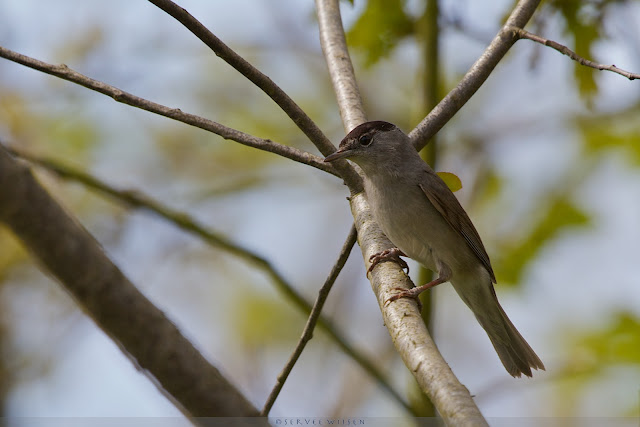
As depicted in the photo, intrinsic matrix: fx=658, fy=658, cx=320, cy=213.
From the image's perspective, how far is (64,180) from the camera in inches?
185

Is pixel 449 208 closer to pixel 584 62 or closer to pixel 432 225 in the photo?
pixel 432 225

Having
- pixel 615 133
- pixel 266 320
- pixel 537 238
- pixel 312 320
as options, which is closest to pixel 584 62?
pixel 312 320

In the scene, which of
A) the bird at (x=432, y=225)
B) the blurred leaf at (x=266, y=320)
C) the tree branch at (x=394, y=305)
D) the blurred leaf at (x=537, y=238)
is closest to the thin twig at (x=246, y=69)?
the tree branch at (x=394, y=305)

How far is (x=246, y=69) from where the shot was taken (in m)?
3.05

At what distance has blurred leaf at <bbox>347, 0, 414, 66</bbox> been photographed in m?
5.45

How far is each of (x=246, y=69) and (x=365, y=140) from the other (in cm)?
166

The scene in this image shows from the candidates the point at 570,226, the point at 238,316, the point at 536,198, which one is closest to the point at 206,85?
the point at 238,316

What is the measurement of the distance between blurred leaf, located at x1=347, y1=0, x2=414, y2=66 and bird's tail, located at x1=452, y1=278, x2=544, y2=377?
2108 mm

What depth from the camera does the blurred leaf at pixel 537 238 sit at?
20.5ft

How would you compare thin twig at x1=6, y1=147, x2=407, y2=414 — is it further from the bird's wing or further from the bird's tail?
the bird's wing

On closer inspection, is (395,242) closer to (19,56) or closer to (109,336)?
(109,336)

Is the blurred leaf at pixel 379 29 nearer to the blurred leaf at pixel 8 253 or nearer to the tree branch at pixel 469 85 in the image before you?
the tree branch at pixel 469 85

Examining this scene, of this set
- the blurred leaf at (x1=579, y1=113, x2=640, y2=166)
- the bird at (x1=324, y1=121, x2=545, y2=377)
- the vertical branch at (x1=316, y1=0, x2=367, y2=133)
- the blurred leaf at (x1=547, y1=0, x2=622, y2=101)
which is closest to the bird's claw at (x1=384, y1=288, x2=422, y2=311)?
the bird at (x1=324, y1=121, x2=545, y2=377)

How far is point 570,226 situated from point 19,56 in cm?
536
